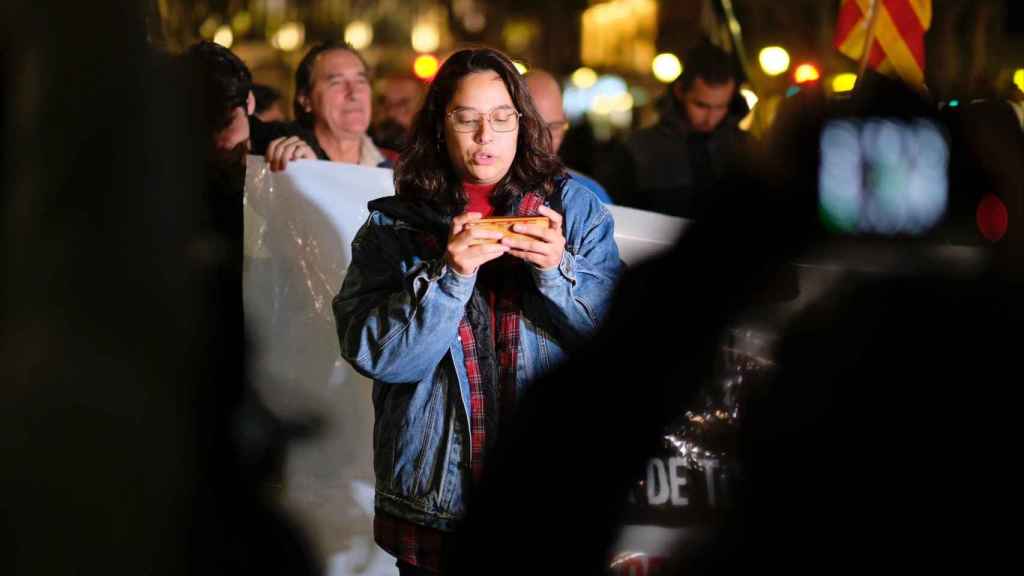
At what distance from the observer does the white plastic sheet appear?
4.76 m

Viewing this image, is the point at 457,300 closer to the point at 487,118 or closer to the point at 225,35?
the point at 487,118

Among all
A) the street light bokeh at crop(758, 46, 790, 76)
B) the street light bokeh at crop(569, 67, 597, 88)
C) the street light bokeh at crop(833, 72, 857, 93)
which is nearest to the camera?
the street light bokeh at crop(833, 72, 857, 93)

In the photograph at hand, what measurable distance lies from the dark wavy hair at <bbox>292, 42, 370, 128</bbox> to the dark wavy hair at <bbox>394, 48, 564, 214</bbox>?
2000mm

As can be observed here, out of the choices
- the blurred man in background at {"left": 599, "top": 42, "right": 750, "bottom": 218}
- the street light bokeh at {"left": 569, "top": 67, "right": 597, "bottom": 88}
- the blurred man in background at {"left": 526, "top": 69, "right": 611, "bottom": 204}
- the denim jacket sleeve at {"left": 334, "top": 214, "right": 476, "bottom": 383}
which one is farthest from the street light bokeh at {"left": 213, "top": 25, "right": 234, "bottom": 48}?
the denim jacket sleeve at {"left": 334, "top": 214, "right": 476, "bottom": 383}

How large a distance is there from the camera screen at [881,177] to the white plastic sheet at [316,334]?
1207 millimetres

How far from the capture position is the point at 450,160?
3.49 meters

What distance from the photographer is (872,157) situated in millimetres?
3422

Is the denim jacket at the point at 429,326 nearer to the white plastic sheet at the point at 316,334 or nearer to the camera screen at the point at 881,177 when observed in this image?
the camera screen at the point at 881,177

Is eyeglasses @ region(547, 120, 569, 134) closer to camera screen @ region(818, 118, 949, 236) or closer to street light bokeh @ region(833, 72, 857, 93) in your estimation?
camera screen @ region(818, 118, 949, 236)

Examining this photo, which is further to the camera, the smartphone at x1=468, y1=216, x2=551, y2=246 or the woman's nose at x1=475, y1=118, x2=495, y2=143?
the woman's nose at x1=475, y1=118, x2=495, y2=143

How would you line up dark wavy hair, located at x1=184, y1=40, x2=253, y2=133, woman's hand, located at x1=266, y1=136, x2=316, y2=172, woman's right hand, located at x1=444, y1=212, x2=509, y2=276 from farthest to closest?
dark wavy hair, located at x1=184, y1=40, x2=253, y2=133
woman's hand, located at x1=266, y1=136, x2=316, y2=172
woman's right hand, located at x1=444, y1=212, x2=509, y2=276

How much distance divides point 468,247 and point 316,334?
184 cm

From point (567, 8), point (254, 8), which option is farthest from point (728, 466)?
point (254, 8)

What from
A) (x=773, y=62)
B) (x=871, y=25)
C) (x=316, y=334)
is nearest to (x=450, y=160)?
(x=316, y=334)
